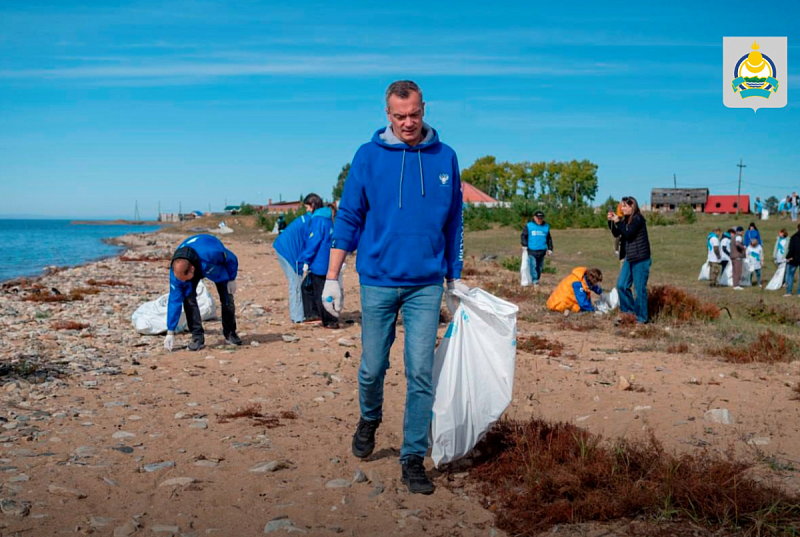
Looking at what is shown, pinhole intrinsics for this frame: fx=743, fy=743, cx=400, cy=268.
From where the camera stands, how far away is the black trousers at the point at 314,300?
1091 centimetres

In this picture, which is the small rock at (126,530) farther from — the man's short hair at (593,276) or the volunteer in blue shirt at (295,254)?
the man's short hair at (593,276)

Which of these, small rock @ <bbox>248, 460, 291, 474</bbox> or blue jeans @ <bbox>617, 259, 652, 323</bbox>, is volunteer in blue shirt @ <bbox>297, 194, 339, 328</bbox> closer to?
blue jeans @ <bbox>617, 259, 652, 323</bbox>

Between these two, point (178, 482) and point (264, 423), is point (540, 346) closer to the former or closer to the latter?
point (264, 423)

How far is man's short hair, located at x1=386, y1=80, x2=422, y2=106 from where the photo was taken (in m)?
4.26

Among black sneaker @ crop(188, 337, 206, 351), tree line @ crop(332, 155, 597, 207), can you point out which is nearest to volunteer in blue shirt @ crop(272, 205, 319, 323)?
black sneaker @ crop(188, 337, 206, 351)

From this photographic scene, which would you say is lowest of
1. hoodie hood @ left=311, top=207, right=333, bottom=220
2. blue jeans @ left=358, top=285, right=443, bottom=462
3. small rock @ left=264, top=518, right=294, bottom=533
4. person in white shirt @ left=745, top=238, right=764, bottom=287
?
small rock @ left=264, top=518, right=294, bottom=533

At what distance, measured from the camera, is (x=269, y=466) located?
456cm

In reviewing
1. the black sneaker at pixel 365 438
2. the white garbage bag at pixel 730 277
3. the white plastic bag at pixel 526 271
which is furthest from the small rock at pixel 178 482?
the white garbage bag at pixel 730 277

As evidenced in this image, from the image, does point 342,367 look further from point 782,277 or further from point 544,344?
point 782,277

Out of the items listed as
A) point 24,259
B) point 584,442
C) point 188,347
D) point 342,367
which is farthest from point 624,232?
point 24,259

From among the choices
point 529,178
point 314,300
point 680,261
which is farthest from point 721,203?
point 314,300

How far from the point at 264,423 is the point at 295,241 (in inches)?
228

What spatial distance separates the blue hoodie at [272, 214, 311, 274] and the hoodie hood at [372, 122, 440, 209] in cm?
677

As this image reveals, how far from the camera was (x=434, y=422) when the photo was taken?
4477 mm
